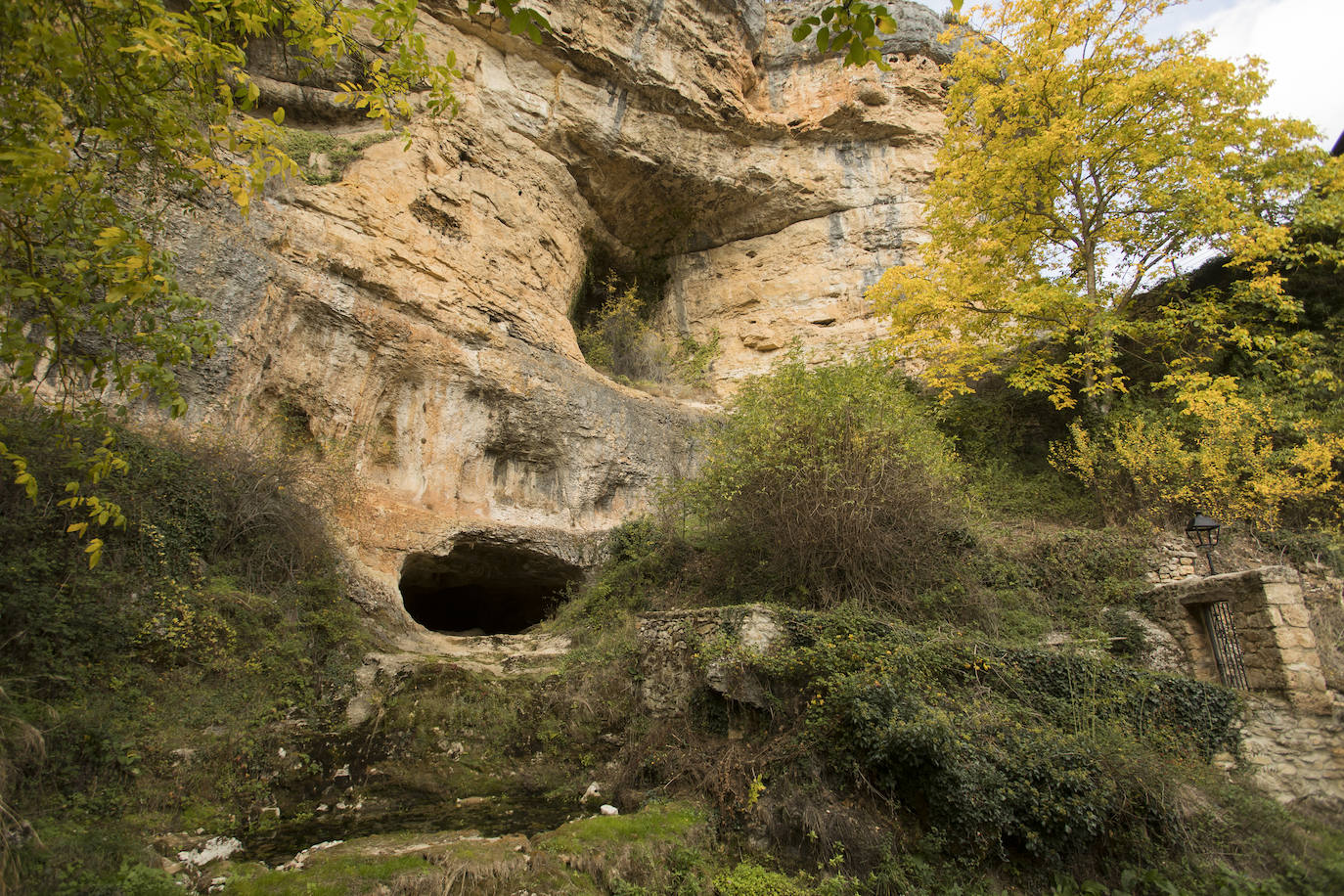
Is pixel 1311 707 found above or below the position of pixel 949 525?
below

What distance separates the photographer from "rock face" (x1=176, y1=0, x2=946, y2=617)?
9688 mm

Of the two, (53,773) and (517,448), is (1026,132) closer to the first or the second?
(517,448)

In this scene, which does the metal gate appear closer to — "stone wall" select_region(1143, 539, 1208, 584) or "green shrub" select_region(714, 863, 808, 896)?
"stone wall" select_region(1143, 539, 1208, 584)

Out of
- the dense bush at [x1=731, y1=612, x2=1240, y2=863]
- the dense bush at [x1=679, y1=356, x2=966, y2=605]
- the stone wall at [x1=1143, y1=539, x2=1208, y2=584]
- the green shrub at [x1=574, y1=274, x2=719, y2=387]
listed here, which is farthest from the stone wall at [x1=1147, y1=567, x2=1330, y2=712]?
the green shrub at [x1=574, y1=274, x2=719, y2=387]

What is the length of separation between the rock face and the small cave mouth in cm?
44

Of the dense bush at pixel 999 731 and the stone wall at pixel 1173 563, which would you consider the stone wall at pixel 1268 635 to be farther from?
the stone wall at pixel 1173 563

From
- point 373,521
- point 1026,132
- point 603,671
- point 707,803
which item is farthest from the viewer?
point 1026,132

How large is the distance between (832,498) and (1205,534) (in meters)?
5.28

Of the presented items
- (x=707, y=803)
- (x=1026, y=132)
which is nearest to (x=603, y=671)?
(x=707, y=803)

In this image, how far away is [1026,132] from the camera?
13477 mm

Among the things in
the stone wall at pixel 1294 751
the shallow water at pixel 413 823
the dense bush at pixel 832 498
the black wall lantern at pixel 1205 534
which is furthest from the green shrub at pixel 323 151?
the stone wall at pixel 1294 751

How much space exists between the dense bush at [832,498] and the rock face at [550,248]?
11.9 ft

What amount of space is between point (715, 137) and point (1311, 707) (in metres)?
15.4

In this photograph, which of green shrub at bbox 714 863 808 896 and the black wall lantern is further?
the black wall lantern
